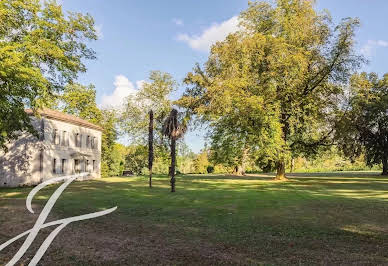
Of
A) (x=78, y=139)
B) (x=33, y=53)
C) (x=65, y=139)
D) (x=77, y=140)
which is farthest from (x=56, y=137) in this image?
(x=33, y=53)

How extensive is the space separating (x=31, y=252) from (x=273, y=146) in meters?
25.8

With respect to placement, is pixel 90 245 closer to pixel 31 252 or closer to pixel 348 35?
pixel 31 252

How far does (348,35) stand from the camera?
32.8 m

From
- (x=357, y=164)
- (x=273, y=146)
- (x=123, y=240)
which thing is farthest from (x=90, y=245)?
(x=357, y=164)

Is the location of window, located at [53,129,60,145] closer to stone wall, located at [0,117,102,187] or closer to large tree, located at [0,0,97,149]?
stone wall, located at [0,117,102,187]

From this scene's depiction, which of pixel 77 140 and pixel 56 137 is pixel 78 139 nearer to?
pixel 77 140

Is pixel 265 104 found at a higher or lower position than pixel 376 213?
higher

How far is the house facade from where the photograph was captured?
39.1 m

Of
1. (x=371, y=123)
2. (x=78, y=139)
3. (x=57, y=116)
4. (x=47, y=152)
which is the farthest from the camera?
(x=78, y=139)

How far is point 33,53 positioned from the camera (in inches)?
846

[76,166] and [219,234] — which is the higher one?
[76,166]

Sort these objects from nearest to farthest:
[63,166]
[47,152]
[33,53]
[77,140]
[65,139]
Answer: [33,53], [47,152], [63,166], [65,139], [77,140]

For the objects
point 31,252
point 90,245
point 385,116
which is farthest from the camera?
point 385,116

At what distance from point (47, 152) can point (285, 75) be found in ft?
99.2
